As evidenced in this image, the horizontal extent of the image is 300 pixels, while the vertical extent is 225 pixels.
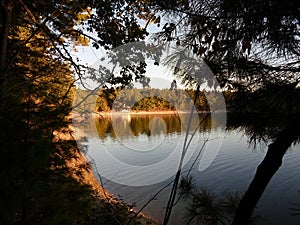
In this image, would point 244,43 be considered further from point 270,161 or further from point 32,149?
point 32,149

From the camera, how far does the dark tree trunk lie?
1.50 meters

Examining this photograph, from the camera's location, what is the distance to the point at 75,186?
2723 mm

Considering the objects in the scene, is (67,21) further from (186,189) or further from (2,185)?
(186,189)

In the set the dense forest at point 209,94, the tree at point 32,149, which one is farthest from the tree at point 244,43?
the tree at point 32,149

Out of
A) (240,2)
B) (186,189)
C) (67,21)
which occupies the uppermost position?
(67,21)

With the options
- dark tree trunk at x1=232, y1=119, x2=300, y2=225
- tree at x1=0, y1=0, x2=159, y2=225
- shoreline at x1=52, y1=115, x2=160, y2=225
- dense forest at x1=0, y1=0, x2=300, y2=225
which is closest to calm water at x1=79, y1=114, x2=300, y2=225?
shoreline at x1=52, y1=115, x2=160, y2=225

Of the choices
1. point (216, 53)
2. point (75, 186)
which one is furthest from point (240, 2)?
point (75, 186)

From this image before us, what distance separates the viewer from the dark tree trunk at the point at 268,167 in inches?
59.1

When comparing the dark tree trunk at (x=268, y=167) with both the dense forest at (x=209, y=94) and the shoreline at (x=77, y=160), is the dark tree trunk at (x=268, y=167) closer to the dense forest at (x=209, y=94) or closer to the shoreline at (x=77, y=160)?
the dense forest at (x=209, y=94)

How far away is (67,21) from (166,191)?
8885mm

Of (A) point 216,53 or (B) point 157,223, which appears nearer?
(A) point 216,53

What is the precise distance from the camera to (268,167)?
5.00ft

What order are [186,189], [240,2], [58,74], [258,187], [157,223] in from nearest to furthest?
[258,187] < [240,2] < [186,189] < [58,74] < [157,223]

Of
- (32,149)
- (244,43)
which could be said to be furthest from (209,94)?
(32,149)
